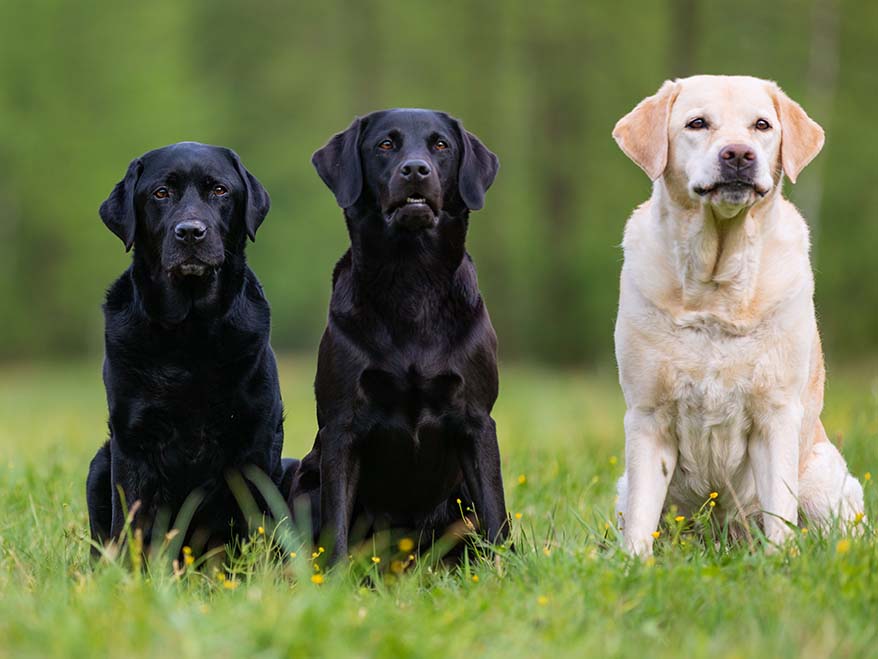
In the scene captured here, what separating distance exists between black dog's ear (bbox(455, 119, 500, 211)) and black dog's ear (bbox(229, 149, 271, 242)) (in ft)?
2.66

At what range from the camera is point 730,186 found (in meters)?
3.98

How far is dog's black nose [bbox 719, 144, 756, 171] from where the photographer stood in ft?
12.8

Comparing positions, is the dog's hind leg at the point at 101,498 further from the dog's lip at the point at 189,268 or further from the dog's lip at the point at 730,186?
the dog's lip at the point at 730,186

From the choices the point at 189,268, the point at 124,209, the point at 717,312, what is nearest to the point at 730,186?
the point at 717,312

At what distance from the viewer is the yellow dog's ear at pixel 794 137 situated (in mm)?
4148

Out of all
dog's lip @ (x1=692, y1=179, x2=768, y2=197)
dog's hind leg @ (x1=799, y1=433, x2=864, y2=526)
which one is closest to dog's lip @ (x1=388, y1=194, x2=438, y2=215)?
dog's lip @ (x1=692, y1=179, x2=768, y2=197)

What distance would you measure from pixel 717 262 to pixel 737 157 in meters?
0.43

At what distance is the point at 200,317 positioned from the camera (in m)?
4.51

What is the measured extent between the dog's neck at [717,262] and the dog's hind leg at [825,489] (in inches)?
29.3

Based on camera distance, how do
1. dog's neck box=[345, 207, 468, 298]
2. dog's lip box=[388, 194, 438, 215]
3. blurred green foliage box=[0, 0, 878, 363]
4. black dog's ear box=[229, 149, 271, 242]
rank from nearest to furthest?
dog's lip box=[388, 194, 438, 215], dog's neck box=[345, 207, 468, 298], black dog's ear box=[229, 149, 271, 242], blurred green foliage box=[0, 0, 878, 363]

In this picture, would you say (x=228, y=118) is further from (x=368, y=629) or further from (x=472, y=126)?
(x=368, y=629)

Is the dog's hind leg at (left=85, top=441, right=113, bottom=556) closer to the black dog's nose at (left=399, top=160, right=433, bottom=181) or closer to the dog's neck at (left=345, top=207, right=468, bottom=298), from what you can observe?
the dog's neck at (left=345, top=207, right=468, bottom=298)

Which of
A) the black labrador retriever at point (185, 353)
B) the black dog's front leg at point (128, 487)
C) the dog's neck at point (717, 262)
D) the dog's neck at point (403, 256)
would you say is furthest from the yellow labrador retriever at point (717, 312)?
the black dog's front leg at point (128, 487)

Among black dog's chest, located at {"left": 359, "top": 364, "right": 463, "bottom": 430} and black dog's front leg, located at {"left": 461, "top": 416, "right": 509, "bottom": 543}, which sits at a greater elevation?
black dog's chest, located at {"left": 359, "top": 364, "right": 463, "bottom": 430}
